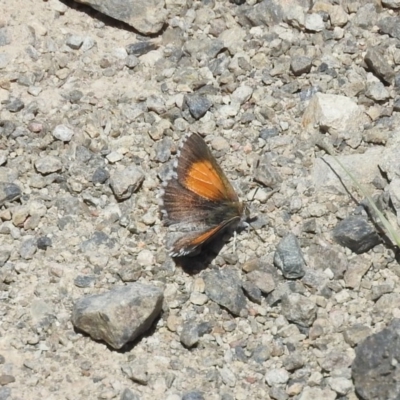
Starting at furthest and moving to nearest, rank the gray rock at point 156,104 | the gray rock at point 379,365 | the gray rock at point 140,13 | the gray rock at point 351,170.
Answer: the gray rock at point 140,13, the gray rock at point 156,104, the gray rock at point 351,170, the gray rock at point 379,365

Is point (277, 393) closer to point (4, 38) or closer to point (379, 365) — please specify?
point (379, 365)

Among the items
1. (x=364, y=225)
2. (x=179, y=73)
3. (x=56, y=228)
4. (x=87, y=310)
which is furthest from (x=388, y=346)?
(x=179, y=73)

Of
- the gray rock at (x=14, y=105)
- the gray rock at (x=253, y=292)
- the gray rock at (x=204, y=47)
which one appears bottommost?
the gray rock at (x=14, y=105)

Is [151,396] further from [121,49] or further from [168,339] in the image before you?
[121,49]

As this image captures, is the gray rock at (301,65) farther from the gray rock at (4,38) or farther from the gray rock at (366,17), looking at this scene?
the gray rock at (4,38)

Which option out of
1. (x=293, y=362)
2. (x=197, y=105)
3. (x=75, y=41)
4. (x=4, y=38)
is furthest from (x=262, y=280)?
(x=4, y=38)

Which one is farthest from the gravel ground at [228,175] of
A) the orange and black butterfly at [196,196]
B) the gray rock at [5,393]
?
the orange and black butterfly at [196,196]
